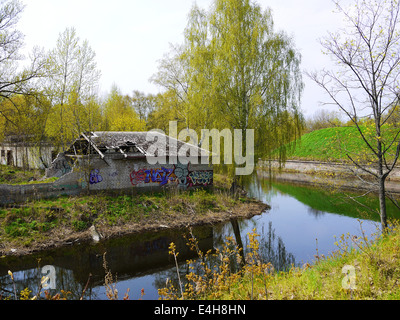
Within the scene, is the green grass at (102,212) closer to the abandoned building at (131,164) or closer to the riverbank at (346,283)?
the abandoned building at (131,164)

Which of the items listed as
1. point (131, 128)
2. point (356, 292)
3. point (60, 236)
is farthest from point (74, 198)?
point (131, 128)

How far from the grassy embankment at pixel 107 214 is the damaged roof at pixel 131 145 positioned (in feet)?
8.96

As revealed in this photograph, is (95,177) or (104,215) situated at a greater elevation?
(95,177)

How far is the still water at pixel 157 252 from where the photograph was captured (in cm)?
878

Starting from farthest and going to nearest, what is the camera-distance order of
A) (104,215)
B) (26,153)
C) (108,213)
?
(26,153), (108,213), (104,215)

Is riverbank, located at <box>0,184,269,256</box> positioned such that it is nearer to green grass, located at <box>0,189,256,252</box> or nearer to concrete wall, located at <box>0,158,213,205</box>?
green grass, located at <box>0,189,256,252</box>

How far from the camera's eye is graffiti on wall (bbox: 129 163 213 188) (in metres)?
17.4

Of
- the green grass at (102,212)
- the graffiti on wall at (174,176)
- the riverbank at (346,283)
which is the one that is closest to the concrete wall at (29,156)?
the graffiti on wall at (174,176)

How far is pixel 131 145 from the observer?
17969mm

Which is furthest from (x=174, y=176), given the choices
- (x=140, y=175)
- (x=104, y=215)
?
(x=104, y=215)

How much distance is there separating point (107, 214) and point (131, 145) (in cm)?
521

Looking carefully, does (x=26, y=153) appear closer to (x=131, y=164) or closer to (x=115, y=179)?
(x=115, y=179)

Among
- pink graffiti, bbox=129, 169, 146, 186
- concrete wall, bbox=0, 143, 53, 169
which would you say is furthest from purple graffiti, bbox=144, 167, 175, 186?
concrete wall, bbox=0, 143, 53, 169

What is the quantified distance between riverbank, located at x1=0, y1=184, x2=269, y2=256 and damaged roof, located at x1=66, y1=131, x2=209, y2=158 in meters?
2.77
